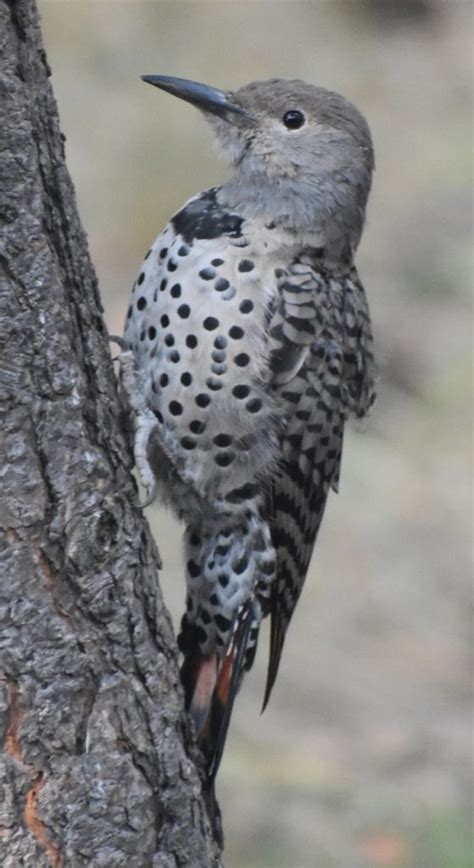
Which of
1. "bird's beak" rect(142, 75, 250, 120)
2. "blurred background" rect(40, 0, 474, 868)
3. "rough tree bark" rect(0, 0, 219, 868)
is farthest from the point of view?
"blurred background" rect(40, 0, 474, 868)

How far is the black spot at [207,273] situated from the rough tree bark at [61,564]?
68 centimetres

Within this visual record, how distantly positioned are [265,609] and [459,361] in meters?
4.14

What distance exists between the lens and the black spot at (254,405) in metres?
3.13

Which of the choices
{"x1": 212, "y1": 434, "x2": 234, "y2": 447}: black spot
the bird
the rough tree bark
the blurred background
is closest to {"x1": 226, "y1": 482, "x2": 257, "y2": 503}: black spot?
the bird

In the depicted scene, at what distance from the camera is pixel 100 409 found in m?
2.39

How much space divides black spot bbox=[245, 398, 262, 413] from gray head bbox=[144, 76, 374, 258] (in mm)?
494

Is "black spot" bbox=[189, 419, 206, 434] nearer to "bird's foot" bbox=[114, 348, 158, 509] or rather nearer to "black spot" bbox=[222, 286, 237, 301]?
"bird's foot" bbox=[114, 348, 158, 509]

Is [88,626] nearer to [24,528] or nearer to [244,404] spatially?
[24,528]

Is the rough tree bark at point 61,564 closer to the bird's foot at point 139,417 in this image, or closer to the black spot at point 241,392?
the bird's foot at point 139,417

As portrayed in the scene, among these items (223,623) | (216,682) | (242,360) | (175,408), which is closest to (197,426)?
(175,408)

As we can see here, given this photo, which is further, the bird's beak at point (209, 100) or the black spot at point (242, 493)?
the bird's beak at point (209, 100)

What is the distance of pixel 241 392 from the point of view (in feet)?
10.2

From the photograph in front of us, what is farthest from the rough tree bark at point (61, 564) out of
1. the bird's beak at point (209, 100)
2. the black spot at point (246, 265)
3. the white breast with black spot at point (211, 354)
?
the bird's beak at point (209, 100)

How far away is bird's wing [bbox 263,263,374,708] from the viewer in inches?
126
